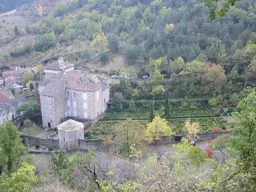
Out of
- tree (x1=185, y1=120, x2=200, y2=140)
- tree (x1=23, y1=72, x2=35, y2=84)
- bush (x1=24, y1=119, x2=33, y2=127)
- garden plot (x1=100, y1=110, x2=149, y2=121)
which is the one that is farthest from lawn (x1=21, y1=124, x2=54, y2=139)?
tree (x1=185, y1=120, x2=200, y2=140)

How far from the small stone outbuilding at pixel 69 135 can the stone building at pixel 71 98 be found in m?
6.00

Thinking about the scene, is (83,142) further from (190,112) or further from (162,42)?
(162,42)

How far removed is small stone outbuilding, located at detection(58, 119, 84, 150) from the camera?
3444 cm

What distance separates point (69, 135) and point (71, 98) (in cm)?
779

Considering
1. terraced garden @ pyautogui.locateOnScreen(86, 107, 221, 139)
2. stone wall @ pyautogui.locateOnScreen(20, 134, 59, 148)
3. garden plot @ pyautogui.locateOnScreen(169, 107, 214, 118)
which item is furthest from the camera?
garden plot @ pyautogui.locateOnScreen(169, 107, 214, 118)

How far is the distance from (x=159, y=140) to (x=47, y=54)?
44054 millimetres

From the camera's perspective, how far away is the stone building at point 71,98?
132 feet

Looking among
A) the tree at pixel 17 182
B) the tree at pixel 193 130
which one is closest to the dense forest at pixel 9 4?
the tree at pixel 193 130

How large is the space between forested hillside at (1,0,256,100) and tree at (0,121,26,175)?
27.6 m

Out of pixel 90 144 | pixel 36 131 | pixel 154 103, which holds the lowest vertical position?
pixel 36 131

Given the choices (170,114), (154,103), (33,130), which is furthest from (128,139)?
(33,130)

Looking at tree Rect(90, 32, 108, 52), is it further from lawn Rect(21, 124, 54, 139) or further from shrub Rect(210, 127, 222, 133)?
shrub Rect(210, 127, 222, 133)

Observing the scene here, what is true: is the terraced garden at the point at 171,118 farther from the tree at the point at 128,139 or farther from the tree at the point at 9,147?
the tree at the point at 9,147

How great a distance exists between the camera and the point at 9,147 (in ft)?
63.8
